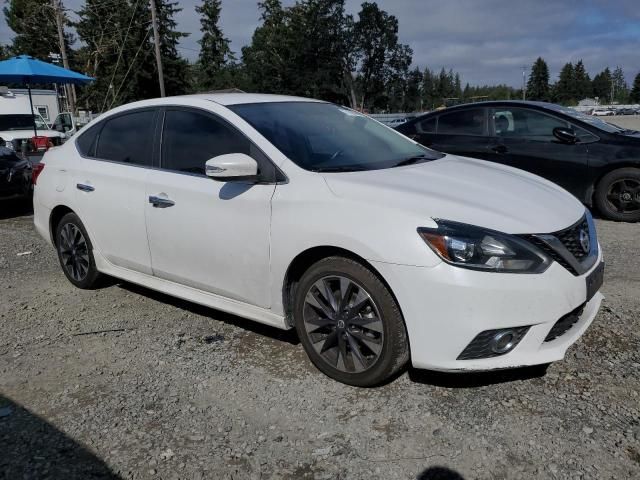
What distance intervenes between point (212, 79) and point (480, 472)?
75.4 meters

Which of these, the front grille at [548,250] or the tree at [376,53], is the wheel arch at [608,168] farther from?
the tree at [376,53]

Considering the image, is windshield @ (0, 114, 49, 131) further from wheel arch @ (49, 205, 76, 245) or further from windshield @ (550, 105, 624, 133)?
windshield @ (550, 105, 624, 133)

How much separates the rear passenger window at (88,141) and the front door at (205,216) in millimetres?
959

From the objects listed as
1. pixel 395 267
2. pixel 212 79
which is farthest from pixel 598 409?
pixel 212 79

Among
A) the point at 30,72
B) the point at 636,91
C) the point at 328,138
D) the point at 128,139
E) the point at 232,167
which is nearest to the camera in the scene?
the point at 232,167

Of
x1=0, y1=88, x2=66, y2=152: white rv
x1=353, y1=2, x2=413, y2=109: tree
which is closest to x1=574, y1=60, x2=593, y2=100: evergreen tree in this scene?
x1=353, y1=2, x2=413, y2=109: tree

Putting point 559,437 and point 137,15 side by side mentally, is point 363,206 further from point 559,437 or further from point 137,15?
point 137,15

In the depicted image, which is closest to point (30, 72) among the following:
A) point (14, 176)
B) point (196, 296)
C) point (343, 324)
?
point (14, 176)

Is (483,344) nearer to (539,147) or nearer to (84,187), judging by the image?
(84,187)

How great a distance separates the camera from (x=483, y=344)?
2709mm

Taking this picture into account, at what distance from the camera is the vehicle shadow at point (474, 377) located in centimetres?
311

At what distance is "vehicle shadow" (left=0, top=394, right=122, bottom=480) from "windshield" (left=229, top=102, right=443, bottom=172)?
1.85 metres

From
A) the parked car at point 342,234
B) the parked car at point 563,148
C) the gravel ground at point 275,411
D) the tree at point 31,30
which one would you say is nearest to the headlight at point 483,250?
the parked car at point 342,234

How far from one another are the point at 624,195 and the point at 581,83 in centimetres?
14077
